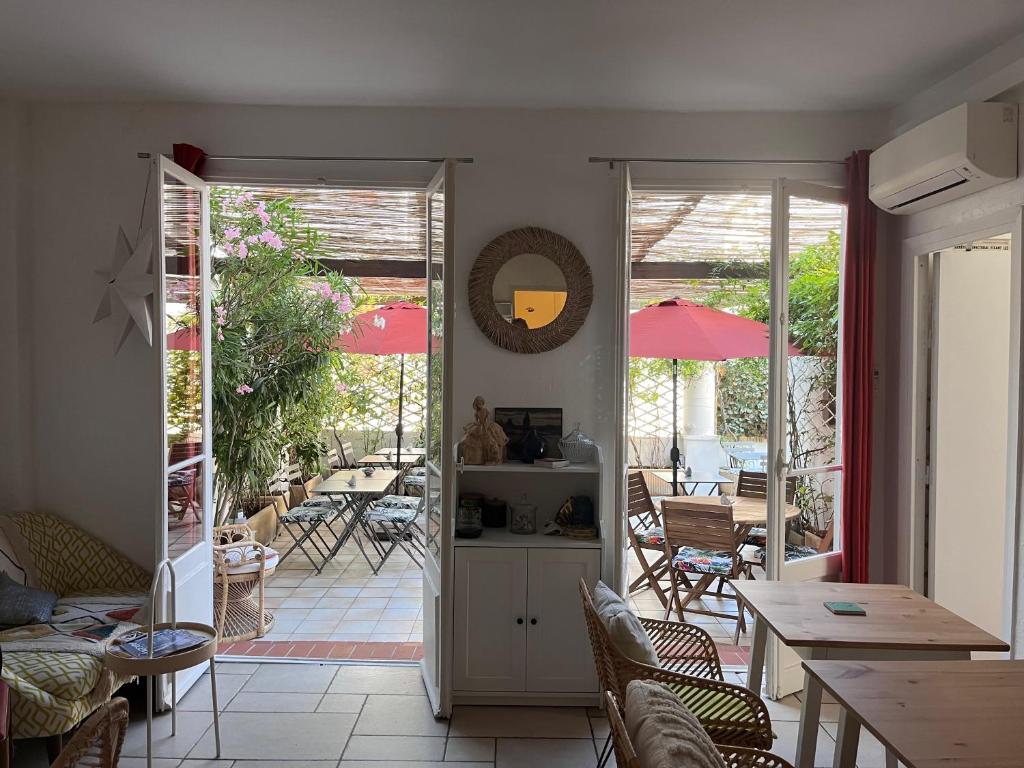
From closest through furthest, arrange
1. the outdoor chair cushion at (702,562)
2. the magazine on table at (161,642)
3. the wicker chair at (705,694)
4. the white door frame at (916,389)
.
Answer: the wicker chair at (705,694), the magazine on table at (161,642), the white door frame at (916,389), the outdoor chair cushion at (702,562)

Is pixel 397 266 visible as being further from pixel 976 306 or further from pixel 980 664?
pixel 980 664

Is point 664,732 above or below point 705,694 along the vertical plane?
above

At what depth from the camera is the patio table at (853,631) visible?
2564mm

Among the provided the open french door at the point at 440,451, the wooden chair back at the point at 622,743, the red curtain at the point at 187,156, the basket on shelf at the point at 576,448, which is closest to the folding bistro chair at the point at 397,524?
the open french door at the point at 440,451

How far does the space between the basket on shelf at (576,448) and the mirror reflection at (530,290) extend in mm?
616

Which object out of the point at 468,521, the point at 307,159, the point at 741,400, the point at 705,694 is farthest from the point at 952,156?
the point at 741,400

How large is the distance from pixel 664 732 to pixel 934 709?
89cm

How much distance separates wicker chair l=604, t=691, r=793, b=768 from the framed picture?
204 centimetres

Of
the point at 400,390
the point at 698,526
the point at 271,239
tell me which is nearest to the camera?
the point at 698,526

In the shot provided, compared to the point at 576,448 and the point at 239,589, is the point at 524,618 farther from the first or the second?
the point at 239,589

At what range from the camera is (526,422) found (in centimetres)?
413

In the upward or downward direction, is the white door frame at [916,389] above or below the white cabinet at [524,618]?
above

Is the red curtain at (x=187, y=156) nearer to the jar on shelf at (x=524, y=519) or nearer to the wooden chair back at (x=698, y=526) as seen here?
the jar on shelf at (x=524, y=519)

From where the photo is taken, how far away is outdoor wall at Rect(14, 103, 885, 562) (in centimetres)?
415
